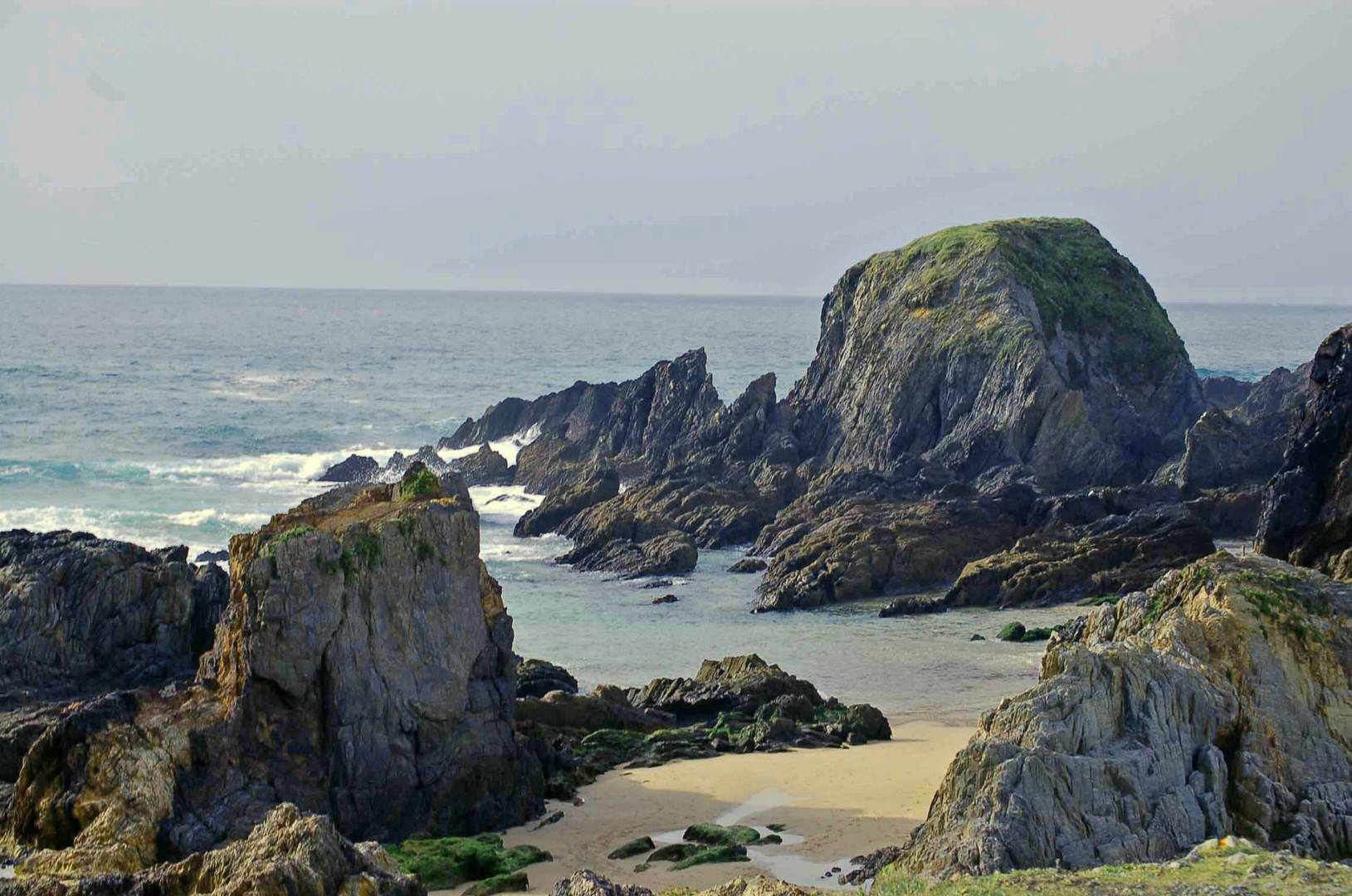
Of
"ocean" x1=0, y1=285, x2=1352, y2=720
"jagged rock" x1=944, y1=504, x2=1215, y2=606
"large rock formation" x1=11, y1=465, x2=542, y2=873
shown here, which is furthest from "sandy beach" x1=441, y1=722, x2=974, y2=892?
"jagged rock" x1=944, y1=504, x2=1215, y2=606

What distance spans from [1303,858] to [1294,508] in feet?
60.8

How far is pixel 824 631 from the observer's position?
43.7 m

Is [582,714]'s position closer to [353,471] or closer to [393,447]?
[353,471]

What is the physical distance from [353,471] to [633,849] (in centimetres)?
5572

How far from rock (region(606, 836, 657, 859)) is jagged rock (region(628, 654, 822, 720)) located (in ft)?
33.0

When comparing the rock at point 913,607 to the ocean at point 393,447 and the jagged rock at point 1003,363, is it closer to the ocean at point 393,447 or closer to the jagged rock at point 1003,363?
the ocean at point 393,447

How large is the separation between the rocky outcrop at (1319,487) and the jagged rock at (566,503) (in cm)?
3007

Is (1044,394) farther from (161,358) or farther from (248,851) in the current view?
(161,358)

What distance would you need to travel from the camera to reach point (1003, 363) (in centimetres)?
6303

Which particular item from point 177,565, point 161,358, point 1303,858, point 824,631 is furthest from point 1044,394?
point 161,358

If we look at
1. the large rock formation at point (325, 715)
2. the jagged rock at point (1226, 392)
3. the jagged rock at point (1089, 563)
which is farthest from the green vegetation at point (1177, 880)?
the jagged rock at point (1226, 392)

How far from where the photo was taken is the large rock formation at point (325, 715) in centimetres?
2206

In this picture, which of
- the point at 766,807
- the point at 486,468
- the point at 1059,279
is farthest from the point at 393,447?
the point at 766,807

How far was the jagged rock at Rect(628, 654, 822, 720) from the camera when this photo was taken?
34312 mm
